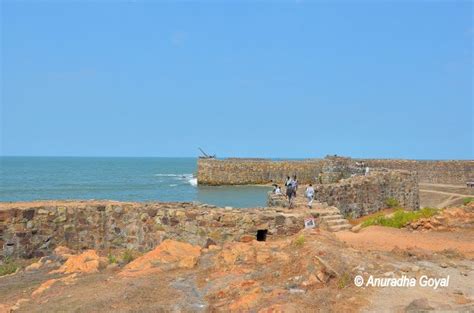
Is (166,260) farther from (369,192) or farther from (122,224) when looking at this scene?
(369,192)

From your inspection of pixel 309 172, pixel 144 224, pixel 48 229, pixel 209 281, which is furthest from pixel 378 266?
pixel 309 172

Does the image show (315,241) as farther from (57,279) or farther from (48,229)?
(48,229)

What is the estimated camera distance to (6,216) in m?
15.5

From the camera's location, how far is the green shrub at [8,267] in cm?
1384

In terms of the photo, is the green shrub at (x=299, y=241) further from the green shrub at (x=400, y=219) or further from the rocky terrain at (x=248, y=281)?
the green shrub at (x=400, y=219)

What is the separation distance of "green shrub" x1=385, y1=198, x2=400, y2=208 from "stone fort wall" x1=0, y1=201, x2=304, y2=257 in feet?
54.0

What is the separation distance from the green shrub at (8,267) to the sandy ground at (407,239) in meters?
9.63

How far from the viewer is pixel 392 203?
96.9ft

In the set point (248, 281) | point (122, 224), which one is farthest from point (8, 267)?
point (248, 281)

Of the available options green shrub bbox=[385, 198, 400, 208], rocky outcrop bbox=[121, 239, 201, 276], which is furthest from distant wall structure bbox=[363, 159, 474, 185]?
rocky outcrop bbox=[121, 239, 201, 276]

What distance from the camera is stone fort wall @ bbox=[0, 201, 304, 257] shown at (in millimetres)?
13773

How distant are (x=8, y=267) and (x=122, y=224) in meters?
3.62

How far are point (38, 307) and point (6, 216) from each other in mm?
7716

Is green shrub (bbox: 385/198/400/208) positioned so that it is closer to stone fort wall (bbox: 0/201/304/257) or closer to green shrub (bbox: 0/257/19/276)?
stone fort wall (bbox: 0/201/304/257)
